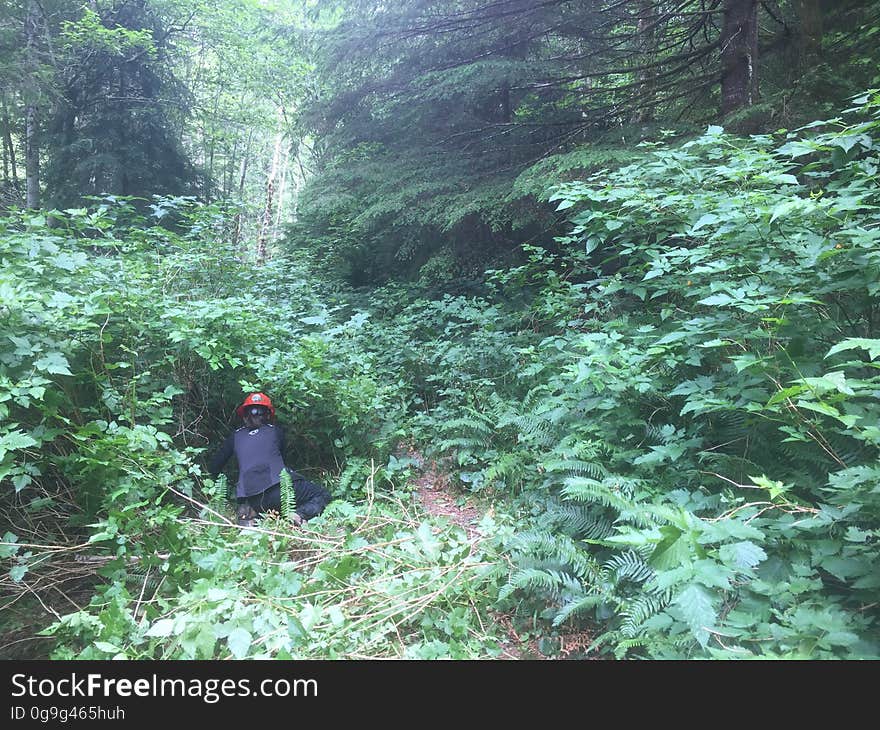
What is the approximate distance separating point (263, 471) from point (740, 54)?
7288 millimetres

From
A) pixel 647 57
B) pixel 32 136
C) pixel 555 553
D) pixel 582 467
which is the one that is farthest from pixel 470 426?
pixel 32 136

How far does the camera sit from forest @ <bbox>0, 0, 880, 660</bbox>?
7.27 ft

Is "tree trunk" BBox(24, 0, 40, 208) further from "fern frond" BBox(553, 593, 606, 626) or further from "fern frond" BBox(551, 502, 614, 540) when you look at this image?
"fern frond" BBox(553, 593, 606, 626)

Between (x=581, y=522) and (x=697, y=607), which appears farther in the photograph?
(x=581, y=522)

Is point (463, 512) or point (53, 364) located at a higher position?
point (53, 364)

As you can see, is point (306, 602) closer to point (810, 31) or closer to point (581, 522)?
point (581, 522)

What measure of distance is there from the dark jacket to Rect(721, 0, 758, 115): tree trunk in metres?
6.63

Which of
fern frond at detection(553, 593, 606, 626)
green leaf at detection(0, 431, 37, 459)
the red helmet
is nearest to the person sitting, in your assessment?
the red helmet

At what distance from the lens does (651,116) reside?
7125 mm

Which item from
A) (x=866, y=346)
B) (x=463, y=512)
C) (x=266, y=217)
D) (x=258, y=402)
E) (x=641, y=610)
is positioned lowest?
(x=463, y=512)

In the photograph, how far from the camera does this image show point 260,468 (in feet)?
14.4

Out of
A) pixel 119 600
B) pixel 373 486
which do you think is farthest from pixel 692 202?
pixel 119 600

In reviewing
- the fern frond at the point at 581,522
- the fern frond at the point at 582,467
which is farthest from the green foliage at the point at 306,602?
the fern frond at the point at 582,467
